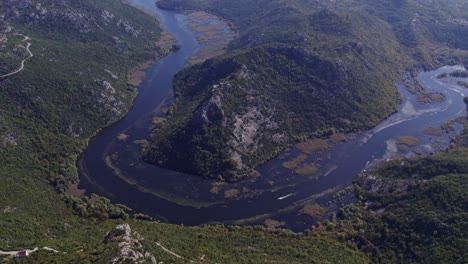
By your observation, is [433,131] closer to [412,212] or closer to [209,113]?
[412,212]

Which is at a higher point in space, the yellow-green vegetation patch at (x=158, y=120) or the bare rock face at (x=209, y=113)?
the bare rock face at (x=209, y=113)

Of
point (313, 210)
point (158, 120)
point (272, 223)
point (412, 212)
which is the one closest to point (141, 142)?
point (158, 120)

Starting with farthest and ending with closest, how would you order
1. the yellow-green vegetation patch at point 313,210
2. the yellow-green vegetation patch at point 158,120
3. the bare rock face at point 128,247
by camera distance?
the yellow-green vegetation patch at point 158,120 → the yellow-green vegetation patch at point 313,210 → the bare rock face at point 128,247

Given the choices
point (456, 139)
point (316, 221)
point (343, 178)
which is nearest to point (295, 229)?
point (316, 221)

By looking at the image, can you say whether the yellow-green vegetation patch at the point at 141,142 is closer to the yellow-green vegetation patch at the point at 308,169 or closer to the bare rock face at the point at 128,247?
the yellow-green vegetation patch at the point at 308,169

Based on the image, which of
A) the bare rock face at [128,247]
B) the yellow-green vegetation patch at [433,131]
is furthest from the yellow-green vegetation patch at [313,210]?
the yellow-green vegetation patch at [433,131]

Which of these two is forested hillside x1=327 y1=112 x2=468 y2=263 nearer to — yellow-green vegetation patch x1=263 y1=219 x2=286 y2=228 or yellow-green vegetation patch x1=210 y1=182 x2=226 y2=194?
yellow-green vegetation patch x1=263 y1=219 x2=286 y2=228
